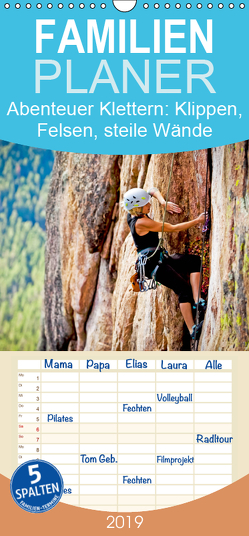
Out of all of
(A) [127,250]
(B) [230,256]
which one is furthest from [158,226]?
(A) [127,250]

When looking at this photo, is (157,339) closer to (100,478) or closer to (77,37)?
(100,478)

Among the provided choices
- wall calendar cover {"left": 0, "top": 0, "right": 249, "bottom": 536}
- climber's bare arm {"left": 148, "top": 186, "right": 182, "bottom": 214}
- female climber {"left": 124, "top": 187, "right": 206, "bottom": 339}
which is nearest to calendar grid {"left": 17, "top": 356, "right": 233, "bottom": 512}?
wall calendar cover {"left": 0, "top": 0, "right": 249, "bottom": 536}

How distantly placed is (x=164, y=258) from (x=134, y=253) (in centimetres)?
102

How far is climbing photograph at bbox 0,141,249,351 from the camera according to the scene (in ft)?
10.1

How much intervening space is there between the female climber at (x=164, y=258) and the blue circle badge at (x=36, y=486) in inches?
66.4

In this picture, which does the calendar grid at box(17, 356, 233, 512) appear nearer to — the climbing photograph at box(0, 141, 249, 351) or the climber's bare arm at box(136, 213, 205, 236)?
the climbing photograph at box(0, 141, 249, 351)

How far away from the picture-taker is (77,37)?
2641mm

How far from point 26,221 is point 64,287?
1581 millimetres

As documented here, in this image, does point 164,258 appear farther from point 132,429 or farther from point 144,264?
point 132,429

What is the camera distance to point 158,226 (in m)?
3.79

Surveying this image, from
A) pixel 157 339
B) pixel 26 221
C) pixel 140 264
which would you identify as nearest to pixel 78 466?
pixel 157 339

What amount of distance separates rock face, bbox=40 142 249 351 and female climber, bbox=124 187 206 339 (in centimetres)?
10

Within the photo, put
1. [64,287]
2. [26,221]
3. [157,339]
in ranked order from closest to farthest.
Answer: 1. [157,339]
2. [26,221]
3. [64,287]

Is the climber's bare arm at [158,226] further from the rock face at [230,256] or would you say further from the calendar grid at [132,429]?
the calendar grid at [132,429]
